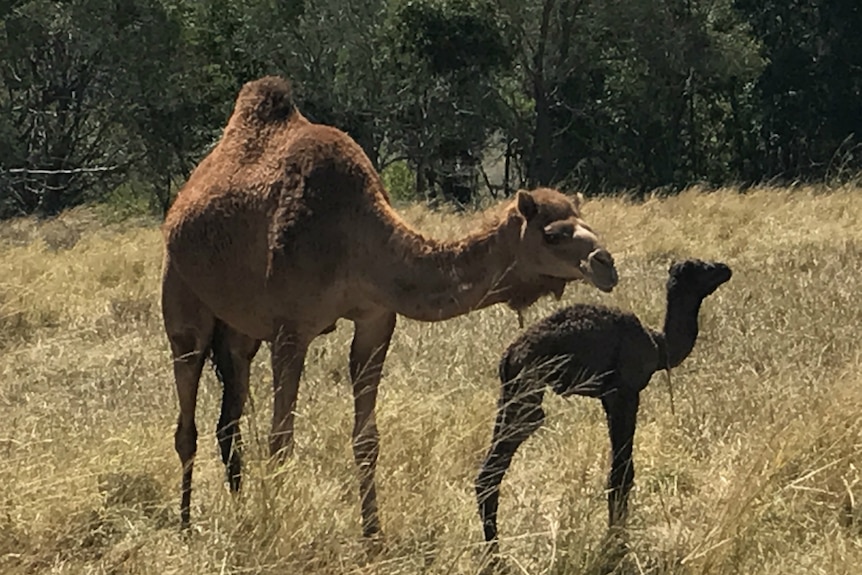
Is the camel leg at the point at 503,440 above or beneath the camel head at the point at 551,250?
beneath

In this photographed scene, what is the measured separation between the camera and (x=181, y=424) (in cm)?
572

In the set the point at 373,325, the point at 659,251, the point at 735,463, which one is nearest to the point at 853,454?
the point at 735,463

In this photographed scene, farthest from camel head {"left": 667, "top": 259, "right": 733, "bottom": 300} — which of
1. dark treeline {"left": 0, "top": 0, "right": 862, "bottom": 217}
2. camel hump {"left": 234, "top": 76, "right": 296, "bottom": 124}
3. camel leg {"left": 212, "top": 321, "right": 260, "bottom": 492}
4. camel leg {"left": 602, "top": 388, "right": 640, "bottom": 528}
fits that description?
dark treeline {"left": 0, "top": 0, "right": 862, "bottom": 217}

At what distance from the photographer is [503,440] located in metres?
4.25

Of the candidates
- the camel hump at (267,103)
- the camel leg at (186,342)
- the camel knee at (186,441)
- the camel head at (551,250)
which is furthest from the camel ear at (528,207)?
the camel knee at (186,441)

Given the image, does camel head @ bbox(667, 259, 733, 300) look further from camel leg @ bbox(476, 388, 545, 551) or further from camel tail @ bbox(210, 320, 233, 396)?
camel tail @ bbox(210, 320, 233, 396)

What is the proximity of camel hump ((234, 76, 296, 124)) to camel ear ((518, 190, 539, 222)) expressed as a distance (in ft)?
5.99

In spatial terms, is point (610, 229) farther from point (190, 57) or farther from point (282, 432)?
point (190, 57)

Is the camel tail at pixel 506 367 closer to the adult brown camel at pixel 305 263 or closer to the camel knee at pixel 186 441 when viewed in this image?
the adult brown camel at pixel 305 263

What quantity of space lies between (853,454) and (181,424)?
2.94 meters

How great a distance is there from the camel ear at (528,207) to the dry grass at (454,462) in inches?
43.1

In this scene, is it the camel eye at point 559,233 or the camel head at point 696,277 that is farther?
the camel head at point 696,277

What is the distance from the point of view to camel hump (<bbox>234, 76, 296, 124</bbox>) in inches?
225

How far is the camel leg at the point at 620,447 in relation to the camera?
170 inches
